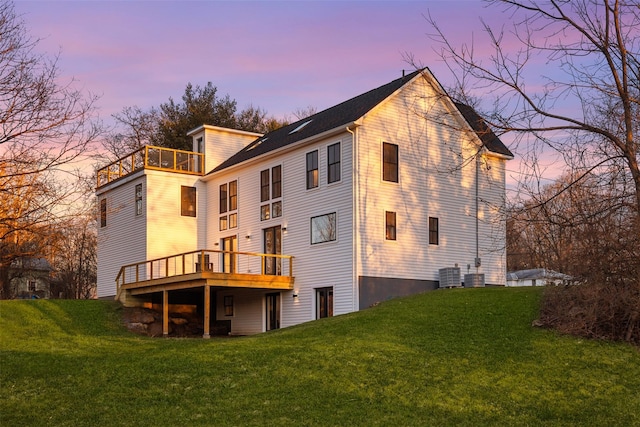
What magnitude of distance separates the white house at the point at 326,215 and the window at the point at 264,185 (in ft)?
0.21

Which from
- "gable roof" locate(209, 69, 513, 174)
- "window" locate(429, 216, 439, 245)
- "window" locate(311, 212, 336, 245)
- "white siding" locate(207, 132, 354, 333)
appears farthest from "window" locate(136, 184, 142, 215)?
"window" locate(429, 216, 439, 245)

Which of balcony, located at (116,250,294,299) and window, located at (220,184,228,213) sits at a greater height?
window, located at (220,184,228,213)

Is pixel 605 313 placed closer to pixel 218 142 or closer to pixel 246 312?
pixel 246 312

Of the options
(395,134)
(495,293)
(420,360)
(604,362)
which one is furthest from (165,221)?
(604,362)

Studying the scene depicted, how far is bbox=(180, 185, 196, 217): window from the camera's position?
102 ft

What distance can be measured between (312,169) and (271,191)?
2569 mm

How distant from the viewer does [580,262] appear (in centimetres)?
1529

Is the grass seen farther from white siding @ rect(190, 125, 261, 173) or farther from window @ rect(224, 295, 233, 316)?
white siding @ rect(190, 125, 261, 173)

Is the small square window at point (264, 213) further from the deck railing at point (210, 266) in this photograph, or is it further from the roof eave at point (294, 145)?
the roof eave at point (294, 145)

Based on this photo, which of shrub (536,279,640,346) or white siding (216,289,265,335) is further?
white siding (216,289,265,335)

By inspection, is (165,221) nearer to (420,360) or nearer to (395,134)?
(395,134)

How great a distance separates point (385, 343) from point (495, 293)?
540cm

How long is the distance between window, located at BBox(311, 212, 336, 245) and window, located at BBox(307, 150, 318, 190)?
1.21 m

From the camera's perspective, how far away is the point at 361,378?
42.5 ft
